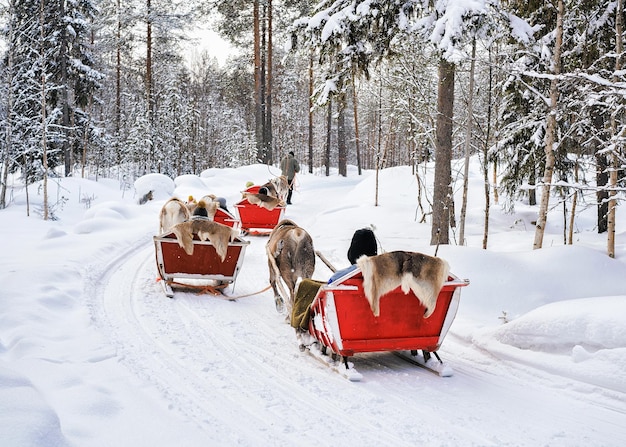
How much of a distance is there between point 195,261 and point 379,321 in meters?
3.51

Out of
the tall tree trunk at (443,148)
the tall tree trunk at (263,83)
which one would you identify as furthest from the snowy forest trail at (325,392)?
the tall tree trunk at (263,83)

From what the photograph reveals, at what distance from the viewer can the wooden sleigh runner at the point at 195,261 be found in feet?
23.0

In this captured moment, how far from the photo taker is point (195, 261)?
7191mm

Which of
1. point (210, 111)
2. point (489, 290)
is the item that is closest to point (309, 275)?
point (489, 290)

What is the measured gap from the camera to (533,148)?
11656 millimetres

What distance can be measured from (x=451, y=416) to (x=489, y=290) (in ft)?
11.7

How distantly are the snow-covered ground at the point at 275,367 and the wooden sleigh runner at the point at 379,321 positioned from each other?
0.26 metres

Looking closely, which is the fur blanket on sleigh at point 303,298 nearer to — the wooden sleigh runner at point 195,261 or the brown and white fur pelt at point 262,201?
the wooden sleigh runner at point 195,261

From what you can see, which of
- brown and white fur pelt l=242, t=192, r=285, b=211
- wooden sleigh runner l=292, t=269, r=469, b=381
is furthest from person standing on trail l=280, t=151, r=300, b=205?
wooden sleigh runner l=292, t=269, r=469, b=381

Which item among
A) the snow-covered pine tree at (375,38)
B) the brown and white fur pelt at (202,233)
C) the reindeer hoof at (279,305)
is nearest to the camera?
the reindeer hoof at (279,305)

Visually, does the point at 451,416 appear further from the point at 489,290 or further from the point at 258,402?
the point at 489,290

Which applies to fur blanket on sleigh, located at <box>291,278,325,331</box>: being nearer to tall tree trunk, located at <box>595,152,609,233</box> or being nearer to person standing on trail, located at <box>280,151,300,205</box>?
tall tree trunk, located at <box>595,152,609,233</box>

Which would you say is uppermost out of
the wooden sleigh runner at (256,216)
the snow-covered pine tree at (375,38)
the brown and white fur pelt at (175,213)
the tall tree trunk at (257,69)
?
the tall tree trunk at (257,69)

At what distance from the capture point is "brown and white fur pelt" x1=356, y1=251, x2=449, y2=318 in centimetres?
428
